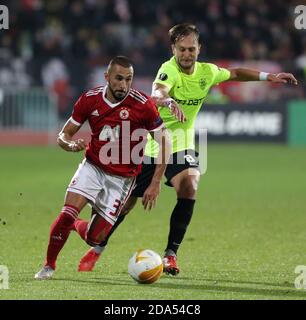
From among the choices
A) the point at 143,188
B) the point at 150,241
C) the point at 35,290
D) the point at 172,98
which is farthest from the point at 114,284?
the point at 150,241

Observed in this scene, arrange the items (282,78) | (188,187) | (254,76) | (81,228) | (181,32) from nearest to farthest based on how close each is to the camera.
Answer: (81,228)
(181,32)
(188,187)
(282,78)
(254,76)

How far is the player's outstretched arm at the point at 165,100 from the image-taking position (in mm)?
7691

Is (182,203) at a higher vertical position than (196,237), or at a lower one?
higher

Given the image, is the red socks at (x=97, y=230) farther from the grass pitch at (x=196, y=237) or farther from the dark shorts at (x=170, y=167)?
the dark shorts at (x=170, y=167)

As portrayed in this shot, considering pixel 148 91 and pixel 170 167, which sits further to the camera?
pixel 148 91

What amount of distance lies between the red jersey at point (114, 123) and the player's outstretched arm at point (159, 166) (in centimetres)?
8

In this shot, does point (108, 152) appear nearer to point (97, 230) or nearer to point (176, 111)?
point (97, 230)

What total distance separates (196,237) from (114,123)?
3106 millimetres

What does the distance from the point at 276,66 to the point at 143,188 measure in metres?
16.1

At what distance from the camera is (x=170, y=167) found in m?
8.80

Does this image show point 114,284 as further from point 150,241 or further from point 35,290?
point 150,241

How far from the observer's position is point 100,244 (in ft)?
28.3

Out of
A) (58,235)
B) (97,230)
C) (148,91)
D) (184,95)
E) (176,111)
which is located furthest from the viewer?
(148,91)

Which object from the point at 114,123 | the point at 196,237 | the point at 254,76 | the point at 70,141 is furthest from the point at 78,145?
the point at 196,237
